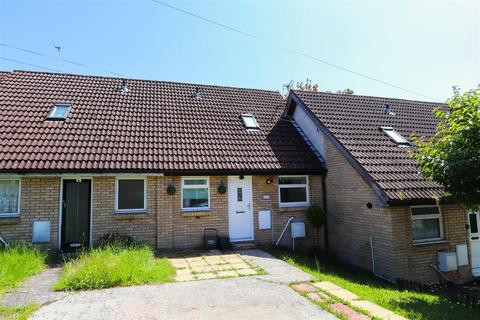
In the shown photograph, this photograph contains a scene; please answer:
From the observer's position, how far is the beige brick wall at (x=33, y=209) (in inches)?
367

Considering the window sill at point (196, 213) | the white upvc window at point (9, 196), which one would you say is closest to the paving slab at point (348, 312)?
the window sill at point (196, 213)

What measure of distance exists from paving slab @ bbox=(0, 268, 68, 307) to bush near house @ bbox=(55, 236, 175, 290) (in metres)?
0.23

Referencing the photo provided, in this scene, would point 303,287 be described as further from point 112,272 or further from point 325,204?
point 325,204

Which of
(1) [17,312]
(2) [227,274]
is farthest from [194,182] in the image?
(1) [17,312]

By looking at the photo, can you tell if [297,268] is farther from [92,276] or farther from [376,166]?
[92,276]

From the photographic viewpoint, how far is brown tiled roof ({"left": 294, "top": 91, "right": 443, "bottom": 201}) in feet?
31.4

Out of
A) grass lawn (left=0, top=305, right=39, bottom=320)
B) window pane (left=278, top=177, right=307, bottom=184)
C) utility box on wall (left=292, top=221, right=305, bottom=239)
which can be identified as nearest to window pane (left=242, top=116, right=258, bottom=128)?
window pane (left=278, top=177, right=307, bottom=184)

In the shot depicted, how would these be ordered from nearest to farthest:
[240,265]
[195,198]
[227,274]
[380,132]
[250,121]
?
[227,274] → [240,265] → [195,198] → [380,132] → [250,121]

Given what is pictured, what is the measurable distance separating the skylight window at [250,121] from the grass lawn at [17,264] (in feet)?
27.7

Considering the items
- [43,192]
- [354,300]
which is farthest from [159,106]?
[354,300]

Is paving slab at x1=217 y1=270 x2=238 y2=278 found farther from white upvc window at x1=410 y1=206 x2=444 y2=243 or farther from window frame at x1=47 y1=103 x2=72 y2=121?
window frame at x1=47 y1=103 x2=72 y2=121

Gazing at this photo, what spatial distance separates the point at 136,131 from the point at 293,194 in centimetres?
614

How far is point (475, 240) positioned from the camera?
10.6 meters

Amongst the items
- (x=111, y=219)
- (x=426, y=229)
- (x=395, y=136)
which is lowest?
(x=426, y=229)
